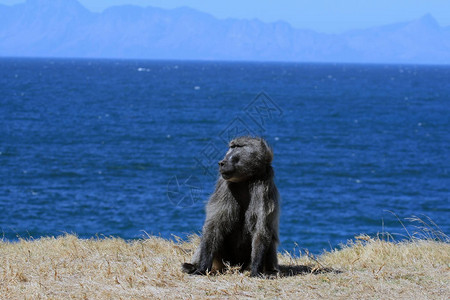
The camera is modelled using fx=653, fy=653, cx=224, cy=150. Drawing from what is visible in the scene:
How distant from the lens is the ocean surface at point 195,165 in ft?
89.5

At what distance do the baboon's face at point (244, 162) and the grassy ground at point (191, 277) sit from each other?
118cm

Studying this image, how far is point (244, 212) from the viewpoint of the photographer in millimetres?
7668

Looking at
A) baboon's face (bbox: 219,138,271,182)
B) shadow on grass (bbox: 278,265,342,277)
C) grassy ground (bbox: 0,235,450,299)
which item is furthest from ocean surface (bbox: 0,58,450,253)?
shadow on grass (bbox: 278,265,342,277)

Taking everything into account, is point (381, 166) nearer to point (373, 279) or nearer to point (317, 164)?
point (317, 164)

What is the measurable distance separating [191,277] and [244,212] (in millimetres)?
971

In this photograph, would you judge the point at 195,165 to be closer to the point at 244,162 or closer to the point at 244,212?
the point at 244,212

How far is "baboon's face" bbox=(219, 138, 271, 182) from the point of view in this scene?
738 cm

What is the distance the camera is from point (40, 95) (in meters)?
85.8

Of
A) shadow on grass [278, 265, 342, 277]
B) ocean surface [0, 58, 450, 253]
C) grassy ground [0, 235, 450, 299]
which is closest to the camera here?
grassy ground [0, 235, 450, 299]

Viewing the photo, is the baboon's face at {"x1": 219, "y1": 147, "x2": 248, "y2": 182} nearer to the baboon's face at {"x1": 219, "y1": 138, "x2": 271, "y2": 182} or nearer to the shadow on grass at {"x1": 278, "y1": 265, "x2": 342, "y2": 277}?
the baboon's face at {"x1": 219, "y1": 138, "x2": 271, "y2": 182}

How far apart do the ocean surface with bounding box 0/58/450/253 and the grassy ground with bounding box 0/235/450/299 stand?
1.51 m

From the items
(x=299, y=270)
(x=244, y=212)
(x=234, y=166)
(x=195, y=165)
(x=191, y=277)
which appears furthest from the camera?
(x=195, y=165)

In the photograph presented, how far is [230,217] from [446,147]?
47.1 meters

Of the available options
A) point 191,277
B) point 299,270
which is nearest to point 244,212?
point 191,277
